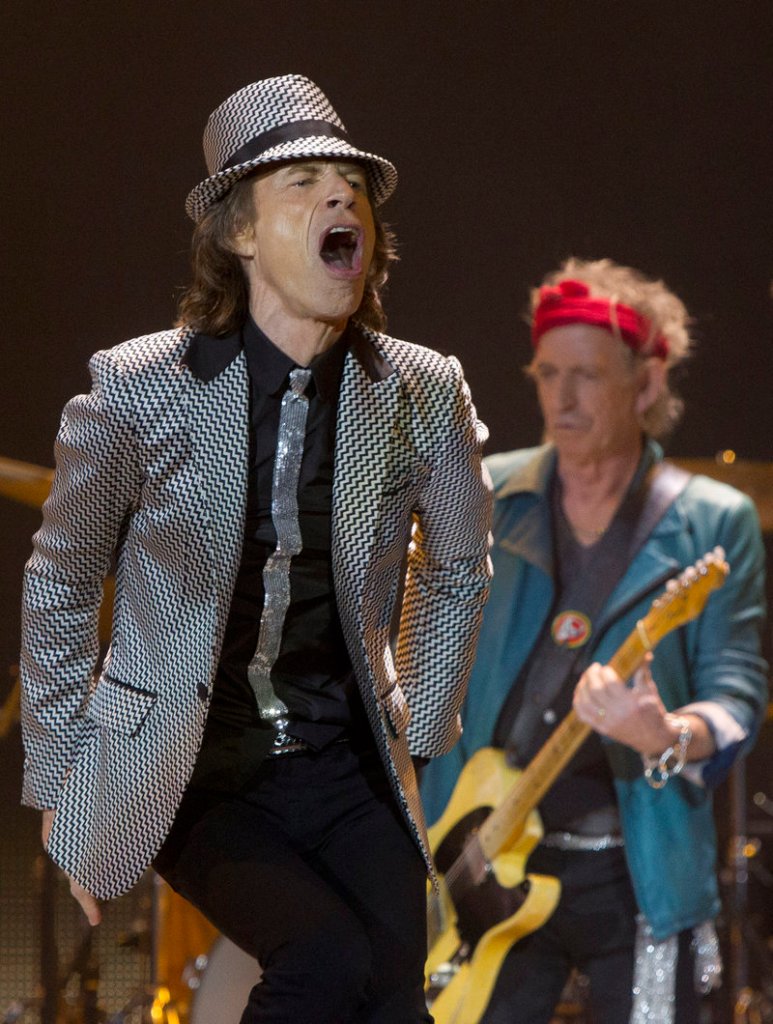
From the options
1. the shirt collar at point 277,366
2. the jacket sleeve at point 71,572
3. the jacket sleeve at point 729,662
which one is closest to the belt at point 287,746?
the jacket sleeve at point 71,572

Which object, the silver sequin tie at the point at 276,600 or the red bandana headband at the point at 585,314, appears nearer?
the silver sequin tie at the point at 276,600

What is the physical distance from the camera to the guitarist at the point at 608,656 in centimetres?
380

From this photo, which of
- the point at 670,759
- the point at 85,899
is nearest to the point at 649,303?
the point at 670,759

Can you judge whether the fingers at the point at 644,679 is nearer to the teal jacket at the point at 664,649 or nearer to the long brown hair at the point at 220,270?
the teal jacket at the point at 664,649

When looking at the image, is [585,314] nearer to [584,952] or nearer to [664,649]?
[664,649]

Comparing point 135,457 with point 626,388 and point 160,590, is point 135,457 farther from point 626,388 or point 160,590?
point 626,388

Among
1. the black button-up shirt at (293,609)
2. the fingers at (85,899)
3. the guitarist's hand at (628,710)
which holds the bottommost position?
the guitarist's hand at (628,710)

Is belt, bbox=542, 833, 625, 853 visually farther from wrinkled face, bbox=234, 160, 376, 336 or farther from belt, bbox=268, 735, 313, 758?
wrinkled face, bbox=234, 160, 376, 336

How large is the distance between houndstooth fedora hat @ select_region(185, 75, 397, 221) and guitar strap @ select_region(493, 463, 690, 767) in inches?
72.2

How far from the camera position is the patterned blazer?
2.12 meters

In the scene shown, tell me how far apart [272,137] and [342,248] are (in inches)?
8.1

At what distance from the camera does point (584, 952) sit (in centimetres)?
385

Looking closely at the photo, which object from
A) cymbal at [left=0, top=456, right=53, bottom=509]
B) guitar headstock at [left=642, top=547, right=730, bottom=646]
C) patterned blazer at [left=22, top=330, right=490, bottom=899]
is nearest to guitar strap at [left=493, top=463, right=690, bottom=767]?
guitar headstock at [left=642, top=547, right=730, bottom=646]

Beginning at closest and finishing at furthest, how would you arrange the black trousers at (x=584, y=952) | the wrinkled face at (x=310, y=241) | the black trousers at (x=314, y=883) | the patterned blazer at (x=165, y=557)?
1. the black trousers at (x=314, y=883)
2. the patterned blazer at (x=165, y=557)
3. the wrinkled face at (x=310, y=241)
4. the black trousers at (x=584, y=952)
